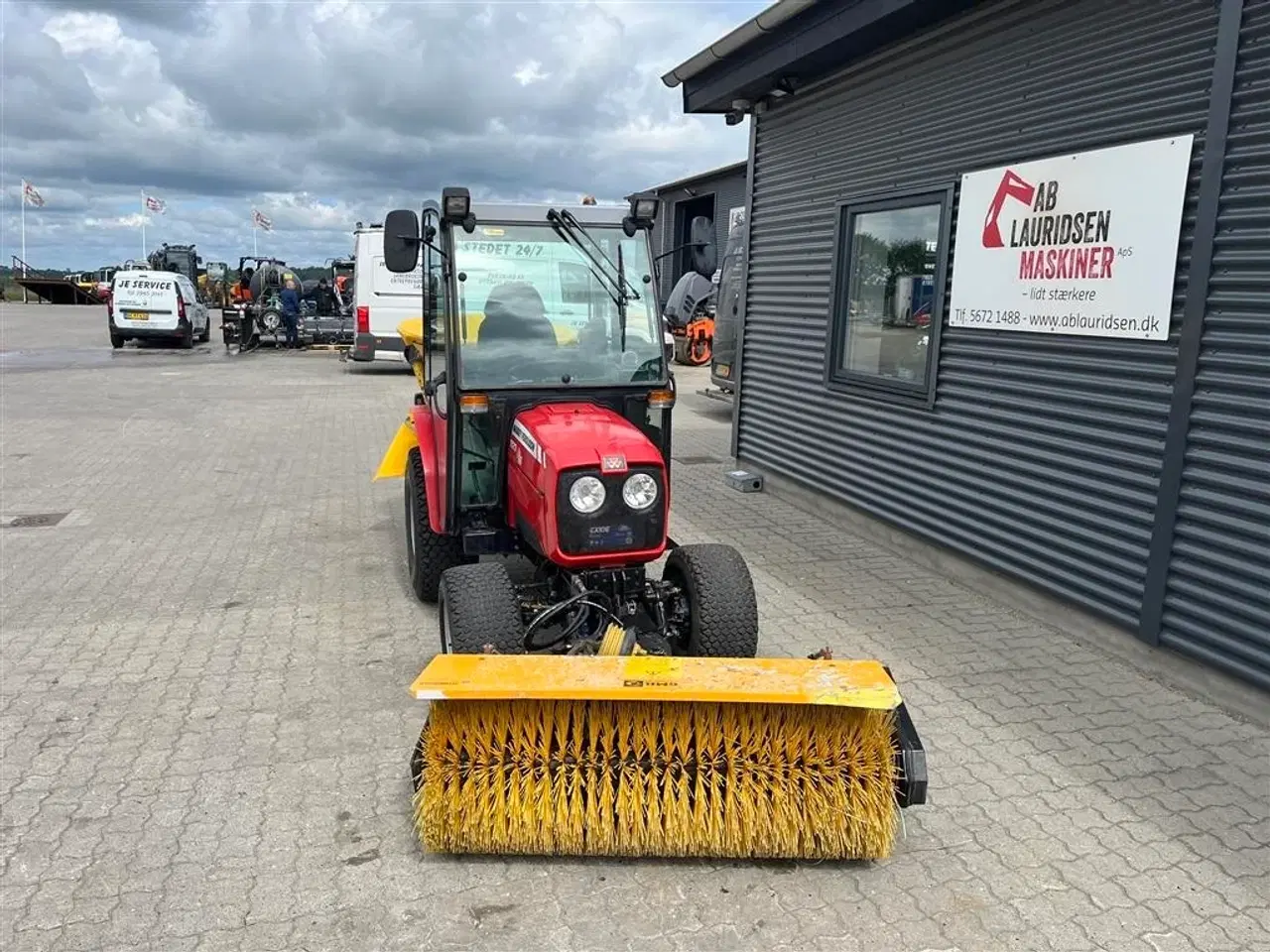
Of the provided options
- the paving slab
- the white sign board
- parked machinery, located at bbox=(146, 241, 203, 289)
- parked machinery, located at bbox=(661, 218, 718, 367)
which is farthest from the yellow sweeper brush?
parked machinery, located at bbox=(146, 241, 203, 289)

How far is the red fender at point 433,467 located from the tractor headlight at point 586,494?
1235 mm

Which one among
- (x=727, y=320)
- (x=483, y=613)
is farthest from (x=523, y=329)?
(x=727, y=320)

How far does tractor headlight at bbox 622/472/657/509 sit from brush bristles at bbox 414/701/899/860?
1062 mm

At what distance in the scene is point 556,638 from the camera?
3871mm

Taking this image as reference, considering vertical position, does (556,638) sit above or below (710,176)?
below

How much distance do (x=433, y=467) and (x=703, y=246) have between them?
1.86 metres

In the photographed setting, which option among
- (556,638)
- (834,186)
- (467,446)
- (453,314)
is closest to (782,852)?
(556,638)

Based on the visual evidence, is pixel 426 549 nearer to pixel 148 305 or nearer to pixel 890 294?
pixel 890 294

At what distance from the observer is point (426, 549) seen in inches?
208

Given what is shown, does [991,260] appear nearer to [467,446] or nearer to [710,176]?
[467,446]

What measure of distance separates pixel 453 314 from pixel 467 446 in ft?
2.08

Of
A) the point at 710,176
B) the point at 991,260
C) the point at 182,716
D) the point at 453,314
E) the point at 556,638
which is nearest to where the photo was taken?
the point at 556,638

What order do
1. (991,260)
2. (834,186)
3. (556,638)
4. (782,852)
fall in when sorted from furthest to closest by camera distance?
(834,186), (991,260), (556,638), (782,852)

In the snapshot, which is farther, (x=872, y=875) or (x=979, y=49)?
(x=979, y=49)
